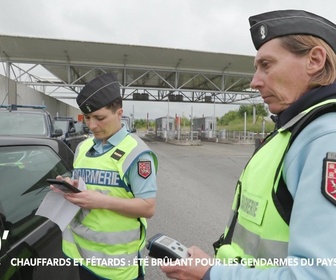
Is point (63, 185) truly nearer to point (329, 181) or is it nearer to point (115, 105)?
point (115, 105)

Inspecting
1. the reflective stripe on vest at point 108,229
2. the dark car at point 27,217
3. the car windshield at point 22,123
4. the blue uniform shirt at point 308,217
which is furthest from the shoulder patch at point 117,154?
the car windshield at point 22,123

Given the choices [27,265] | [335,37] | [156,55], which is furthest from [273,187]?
[156,55]

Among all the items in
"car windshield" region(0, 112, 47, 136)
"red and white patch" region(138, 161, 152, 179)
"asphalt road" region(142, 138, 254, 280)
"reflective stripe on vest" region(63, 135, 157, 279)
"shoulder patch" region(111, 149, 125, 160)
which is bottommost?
"asphalt road" region(142, 138, 254, 280)

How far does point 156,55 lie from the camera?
18.0 metres

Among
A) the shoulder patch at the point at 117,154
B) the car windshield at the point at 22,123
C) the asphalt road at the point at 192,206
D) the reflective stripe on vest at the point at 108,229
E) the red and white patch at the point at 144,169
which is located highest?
the car windshield at the point at 22,123

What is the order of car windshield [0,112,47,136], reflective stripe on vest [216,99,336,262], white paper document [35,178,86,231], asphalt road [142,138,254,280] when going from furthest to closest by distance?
1. car windshield [0,112,47,136]
2. asphalt road [142,138,254,280]
3. white paper document [35,178,86,231]
4. reflective stripe on vest [216,99,336,262]

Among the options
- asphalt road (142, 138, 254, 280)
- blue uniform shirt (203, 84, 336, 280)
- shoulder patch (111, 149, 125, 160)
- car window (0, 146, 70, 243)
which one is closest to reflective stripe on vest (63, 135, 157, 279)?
shoulder patch (111, 149, 125, 160)

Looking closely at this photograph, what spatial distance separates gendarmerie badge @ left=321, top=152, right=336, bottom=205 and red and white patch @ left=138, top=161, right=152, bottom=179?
3.56ft

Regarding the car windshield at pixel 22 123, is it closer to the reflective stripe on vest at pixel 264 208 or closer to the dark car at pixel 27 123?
the dark car at pixel 27 123

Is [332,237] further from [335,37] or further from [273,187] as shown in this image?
[335,37]

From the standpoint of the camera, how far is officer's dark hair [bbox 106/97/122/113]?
5.95ft

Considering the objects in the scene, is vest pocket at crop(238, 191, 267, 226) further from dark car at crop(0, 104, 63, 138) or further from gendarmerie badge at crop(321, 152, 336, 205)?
dark car at crop(0, 104, 63, 138)

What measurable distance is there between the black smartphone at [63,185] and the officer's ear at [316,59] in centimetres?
120

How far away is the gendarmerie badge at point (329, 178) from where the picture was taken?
72 centimetres
